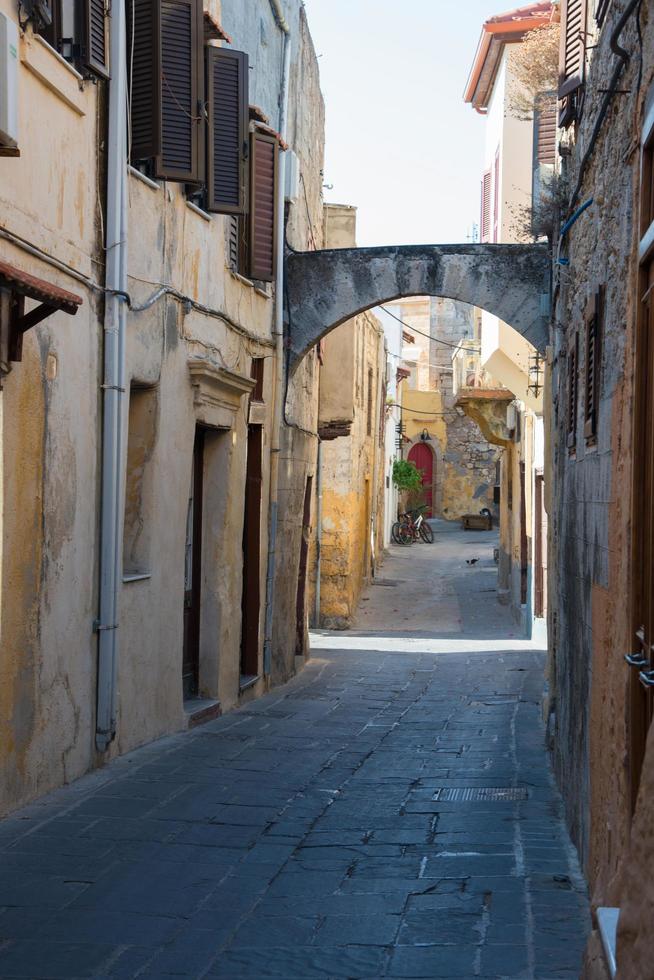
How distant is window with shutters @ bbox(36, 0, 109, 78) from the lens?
286 inches

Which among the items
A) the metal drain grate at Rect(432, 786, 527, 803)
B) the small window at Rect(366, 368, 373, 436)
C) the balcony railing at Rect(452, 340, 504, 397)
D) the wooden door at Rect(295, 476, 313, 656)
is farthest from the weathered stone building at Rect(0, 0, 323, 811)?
the small window at Rect(366, 368, 373, 436)

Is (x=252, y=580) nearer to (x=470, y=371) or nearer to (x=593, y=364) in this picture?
(x=593, y=364)

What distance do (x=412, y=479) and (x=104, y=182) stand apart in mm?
34307

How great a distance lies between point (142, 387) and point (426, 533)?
31503 mm

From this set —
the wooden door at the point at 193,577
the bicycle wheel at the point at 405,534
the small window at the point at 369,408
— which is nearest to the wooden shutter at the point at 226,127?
the wooden door at the point at 193,577

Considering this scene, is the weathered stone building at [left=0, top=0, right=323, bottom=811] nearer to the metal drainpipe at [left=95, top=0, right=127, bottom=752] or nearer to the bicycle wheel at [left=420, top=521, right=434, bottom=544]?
the metal drainpipe at [left=95, top=0, right=127, bottom=752]

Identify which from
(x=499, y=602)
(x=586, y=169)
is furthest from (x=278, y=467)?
(x=499, y=602)

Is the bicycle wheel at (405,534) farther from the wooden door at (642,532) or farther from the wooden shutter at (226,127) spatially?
the wooden door at (642,532)

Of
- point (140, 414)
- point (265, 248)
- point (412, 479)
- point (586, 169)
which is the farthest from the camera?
point (412, 479)

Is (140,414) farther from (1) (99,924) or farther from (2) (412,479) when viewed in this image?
(2) (412,479)

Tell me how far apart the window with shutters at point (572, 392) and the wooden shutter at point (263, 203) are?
487 centimetres

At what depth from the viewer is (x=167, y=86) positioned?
935cm

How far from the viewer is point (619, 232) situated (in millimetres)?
5137

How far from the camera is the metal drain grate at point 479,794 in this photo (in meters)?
7.63
